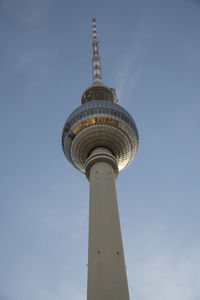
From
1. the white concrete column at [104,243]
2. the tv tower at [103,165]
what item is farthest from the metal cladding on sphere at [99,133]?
the white concrete column at [104,243]

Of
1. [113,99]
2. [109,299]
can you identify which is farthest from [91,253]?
[113,99]

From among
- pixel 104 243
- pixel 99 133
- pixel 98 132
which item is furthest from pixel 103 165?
pixel 104 243

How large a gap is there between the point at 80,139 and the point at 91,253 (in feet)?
49.8

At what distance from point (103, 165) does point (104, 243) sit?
32.0 ft

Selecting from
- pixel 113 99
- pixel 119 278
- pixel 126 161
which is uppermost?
pixel 113 99

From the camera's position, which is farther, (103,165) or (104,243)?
(103,165)

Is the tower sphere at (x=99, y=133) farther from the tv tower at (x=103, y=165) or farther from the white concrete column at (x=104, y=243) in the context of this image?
the white concrete column at (x=104, y=243)

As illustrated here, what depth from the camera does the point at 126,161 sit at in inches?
1510

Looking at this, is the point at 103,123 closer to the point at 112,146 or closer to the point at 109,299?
the point at 112,146

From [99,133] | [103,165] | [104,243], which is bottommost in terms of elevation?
[104,243]

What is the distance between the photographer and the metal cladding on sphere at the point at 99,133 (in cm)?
3584

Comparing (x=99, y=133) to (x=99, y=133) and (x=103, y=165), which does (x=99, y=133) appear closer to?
(x=99, y=133)

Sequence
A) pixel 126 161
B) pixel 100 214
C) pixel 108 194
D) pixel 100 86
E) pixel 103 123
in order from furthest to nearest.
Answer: pixel 100 86 < pixel 126 161 < pixel 103 123 < pixel 108 194 < pixel 100 214

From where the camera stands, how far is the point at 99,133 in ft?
117
